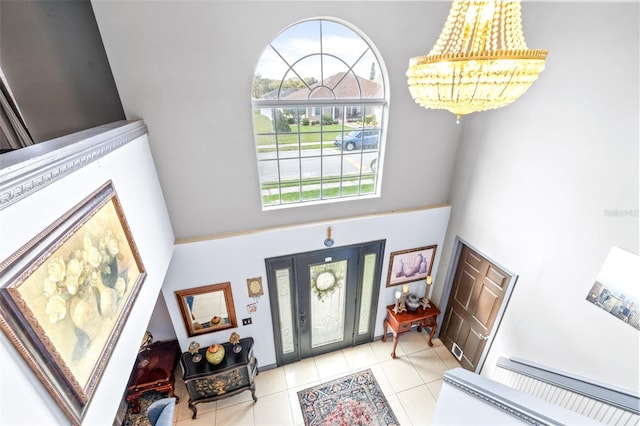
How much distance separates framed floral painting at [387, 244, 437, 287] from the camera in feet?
14.3

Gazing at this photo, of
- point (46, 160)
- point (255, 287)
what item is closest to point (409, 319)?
point (255, 287)

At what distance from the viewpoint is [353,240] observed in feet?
13.0

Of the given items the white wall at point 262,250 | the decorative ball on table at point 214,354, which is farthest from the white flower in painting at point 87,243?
the decorative ball on table at point 214,354

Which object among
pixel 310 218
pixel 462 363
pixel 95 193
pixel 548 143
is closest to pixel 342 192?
pixel 310 218

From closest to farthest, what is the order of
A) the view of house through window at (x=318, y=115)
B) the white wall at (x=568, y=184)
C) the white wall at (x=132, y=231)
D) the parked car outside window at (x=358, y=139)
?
the white wall at (x=132, y=231), the white wall at (x=568, y=184), the view of house through window at (x=318, y=115), the parked car outside window at (x=358, y=139)

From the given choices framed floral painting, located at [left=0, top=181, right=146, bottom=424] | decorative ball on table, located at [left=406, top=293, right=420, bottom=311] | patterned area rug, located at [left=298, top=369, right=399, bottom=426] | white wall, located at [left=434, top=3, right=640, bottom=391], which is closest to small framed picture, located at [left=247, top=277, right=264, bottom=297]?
patterned area rug, located at [left=298, top=369, right=399, bottom=426]

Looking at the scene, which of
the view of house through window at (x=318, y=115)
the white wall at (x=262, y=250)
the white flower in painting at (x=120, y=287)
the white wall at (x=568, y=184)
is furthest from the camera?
the white wall at (x=262, y=250)

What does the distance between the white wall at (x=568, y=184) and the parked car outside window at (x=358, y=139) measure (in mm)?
1294

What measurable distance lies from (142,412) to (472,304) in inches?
189

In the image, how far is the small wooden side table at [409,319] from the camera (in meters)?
4.41

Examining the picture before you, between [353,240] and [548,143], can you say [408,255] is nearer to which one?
[353,240]

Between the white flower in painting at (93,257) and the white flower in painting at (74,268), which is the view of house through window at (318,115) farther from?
the white flower in painting at (74,268)

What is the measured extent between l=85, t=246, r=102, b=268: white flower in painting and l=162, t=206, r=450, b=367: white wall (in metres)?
1.59

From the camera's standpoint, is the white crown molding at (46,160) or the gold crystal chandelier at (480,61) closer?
the white crown molding at (46,160)
